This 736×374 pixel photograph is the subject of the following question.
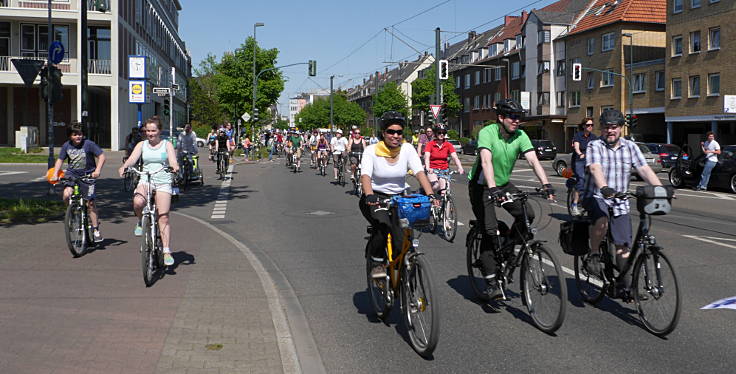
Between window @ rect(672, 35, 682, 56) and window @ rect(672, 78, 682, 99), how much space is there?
5.32 ft

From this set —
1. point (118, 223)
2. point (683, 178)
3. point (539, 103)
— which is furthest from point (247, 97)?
point (118, 223)

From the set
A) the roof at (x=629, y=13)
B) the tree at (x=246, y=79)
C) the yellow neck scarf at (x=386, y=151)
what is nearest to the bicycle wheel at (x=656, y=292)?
the yellow neck scarf at (x=386, y=151)

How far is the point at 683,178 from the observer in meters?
23.0

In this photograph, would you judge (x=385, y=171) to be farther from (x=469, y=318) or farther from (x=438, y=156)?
(x=438, y=156)

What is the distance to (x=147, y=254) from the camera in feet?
23.3

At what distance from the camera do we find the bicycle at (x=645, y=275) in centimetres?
535

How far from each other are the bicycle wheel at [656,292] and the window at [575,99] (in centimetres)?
5649

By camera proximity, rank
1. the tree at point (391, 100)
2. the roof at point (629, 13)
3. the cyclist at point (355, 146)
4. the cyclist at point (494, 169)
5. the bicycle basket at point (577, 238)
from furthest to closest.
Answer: the tree at point (391, 100)
the roof at point (629, 13)
the cyclist at point (355, 146)
the bicycle basket at point (577, 238)
the cyclist at point (494, 169)

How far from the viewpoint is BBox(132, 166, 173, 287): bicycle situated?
7.05 metres

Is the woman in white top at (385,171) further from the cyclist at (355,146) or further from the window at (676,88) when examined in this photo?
the window at (676,88)


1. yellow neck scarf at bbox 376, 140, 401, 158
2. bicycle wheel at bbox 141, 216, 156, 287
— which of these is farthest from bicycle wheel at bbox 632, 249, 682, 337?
bicycle wheel at bbox 141, 216, 156, 287

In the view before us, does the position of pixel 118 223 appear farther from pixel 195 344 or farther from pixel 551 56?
pixel 551 56

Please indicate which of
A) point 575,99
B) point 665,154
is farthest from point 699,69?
point 575,99

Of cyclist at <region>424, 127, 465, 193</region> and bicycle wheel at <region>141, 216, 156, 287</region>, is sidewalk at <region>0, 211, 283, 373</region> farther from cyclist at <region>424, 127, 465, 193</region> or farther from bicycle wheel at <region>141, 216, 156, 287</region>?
cyclist at <region>424, 127, 465, 193</region>
